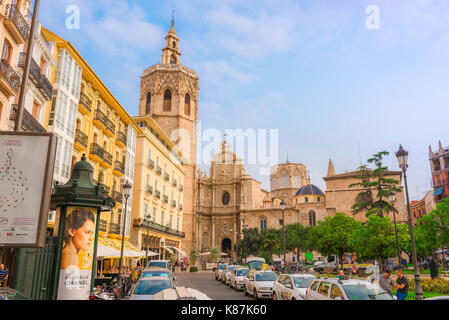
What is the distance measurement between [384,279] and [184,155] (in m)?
51.7

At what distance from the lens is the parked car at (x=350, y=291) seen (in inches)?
323

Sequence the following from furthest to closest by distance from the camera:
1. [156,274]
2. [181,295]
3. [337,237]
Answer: [337,237] < [156,274] < [181,295]

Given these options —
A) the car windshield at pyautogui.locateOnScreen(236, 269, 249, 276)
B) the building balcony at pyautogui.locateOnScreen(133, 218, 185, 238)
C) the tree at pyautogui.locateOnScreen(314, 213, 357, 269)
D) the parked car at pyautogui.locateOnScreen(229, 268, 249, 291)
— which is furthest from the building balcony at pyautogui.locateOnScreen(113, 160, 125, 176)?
the tree at pyautogui.locateOnScreen(314, 213, 357, 269)

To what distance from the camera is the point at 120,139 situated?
1262 inches

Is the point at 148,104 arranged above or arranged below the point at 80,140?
above

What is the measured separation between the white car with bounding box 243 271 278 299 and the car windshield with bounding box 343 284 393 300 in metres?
7.25

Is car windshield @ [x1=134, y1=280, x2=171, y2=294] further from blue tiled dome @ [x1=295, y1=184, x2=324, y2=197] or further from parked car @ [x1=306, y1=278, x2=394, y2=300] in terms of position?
blue tiled dome @ [x1=295, y1=184, x2=324, y2=197]

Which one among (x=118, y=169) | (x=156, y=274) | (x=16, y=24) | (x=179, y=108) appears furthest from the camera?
(x=179, y=108)

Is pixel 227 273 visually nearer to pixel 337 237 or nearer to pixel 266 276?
pixel 266 276

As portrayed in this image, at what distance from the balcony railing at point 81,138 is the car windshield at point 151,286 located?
16.4 m

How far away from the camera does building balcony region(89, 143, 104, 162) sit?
26.3 meters

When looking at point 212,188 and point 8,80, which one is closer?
point 8,80

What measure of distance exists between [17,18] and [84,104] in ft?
32.3

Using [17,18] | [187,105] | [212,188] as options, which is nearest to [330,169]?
[212,188]
